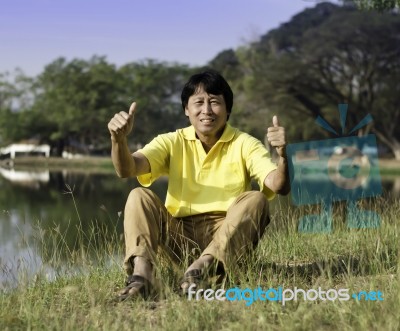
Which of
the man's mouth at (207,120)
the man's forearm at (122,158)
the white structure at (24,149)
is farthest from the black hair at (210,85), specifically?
the white structure at (24,149)

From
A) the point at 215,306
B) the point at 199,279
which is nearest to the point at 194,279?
the point at 199,279

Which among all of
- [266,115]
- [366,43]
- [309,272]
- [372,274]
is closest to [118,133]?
[309,272]

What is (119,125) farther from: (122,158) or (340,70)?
(340,70)

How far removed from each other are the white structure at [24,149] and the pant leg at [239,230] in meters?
43.6

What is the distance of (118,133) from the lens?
2.51 m

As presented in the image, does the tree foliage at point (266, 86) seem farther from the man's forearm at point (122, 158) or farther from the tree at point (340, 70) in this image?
the man's forearm at point (122, 158)

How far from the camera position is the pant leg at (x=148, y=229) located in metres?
2.52

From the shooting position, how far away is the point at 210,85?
9.07ft

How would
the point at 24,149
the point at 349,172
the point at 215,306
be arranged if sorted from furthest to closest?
the point at 24,149 → the point at 349,172 → the point at 215,306

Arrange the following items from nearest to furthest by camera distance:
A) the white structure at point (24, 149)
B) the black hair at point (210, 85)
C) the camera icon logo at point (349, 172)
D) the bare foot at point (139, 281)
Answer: the bare foot at point (139, 281), the black hair at point (210, 85), the camera icon logo at point (349, 172), the white structure at point (24, 149)

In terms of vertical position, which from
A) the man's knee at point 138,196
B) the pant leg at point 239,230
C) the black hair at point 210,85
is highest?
the black hair at point 210,85

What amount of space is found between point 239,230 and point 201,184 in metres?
0.36

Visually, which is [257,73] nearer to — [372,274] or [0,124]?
[0,124]

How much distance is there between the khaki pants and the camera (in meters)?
2.51
